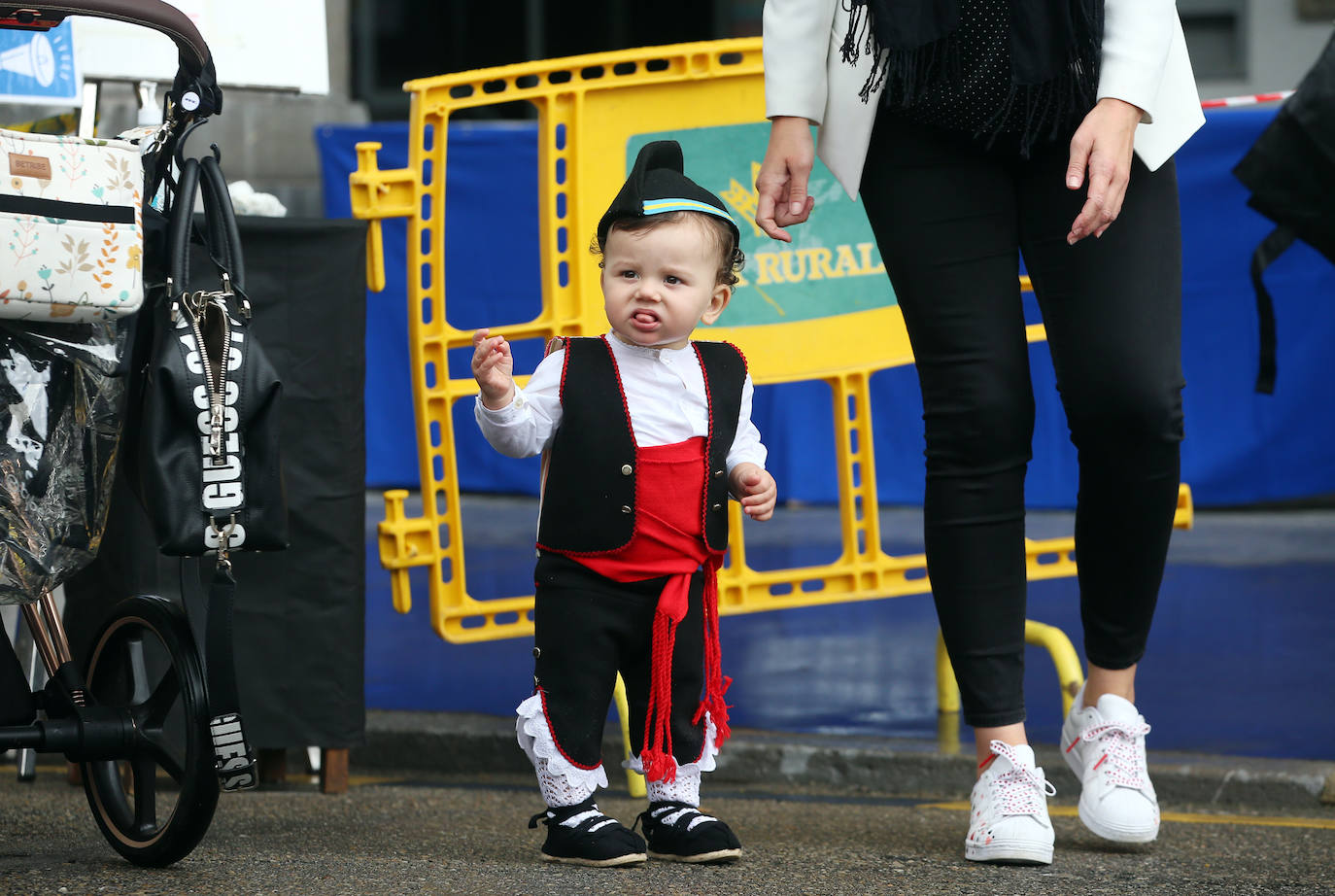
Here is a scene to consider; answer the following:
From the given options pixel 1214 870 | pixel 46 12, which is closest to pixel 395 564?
pixel 46 12

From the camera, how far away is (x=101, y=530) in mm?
2465

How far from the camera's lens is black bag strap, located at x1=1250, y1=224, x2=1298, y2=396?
3408 millimetres

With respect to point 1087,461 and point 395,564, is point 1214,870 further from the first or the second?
point 395,564

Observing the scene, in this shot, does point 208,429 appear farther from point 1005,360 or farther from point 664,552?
point 1005,360

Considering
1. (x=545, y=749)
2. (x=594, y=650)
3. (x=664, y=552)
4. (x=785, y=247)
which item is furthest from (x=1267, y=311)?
(x=545, y=749)

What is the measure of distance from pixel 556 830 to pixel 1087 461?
0.97 meters

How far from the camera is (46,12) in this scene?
7.63 feet

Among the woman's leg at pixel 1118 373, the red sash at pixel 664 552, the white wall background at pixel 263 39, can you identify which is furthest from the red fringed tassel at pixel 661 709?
the white wall background at pixel 263 39

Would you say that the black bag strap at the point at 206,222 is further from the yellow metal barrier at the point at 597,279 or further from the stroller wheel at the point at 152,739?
the yellow metal barrier at the point at 597,279

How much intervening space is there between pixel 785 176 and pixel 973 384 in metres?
0.42

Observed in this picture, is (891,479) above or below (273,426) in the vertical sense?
below

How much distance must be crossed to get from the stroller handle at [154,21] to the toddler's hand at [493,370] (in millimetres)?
538

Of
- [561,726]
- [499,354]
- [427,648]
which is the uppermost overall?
[499,354]

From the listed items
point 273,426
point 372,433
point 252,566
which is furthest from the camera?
point 372,433
